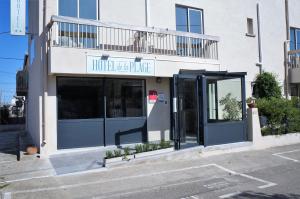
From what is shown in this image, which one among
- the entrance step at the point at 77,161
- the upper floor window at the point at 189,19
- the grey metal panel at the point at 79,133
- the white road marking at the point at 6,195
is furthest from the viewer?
the upper floor window at the point at 189,19

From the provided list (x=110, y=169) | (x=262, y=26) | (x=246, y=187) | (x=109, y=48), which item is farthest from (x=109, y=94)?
(x=262, y=26)

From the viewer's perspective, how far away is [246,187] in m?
6.60

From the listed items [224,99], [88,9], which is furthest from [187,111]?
[88,9]

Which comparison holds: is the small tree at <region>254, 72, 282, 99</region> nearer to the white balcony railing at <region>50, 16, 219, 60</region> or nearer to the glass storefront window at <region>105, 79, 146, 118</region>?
the white balcony railing at <region>50, 16, 219, 60</region>

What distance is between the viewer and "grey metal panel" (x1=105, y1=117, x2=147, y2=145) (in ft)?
35.7

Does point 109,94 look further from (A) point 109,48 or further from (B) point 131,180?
(B) point 131,180

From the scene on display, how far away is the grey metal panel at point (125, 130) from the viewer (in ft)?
35.7

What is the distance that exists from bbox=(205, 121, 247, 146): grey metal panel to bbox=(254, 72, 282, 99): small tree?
4.11 metres

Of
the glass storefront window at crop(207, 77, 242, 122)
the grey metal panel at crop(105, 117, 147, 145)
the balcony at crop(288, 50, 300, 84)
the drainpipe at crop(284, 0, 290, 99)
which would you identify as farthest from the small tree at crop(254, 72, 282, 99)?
the grey metal panel at crop(105, 117, 147, 145)

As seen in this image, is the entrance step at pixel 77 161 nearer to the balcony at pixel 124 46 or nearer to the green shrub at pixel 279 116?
the balcony at pixel 124 46

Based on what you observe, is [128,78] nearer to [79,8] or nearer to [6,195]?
[79,8]

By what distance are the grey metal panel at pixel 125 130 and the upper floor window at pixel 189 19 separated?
190 inches

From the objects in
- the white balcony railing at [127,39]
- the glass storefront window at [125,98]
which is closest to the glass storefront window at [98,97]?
the glass storefront window at [125,98]

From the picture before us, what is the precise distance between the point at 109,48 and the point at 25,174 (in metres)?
5.26
